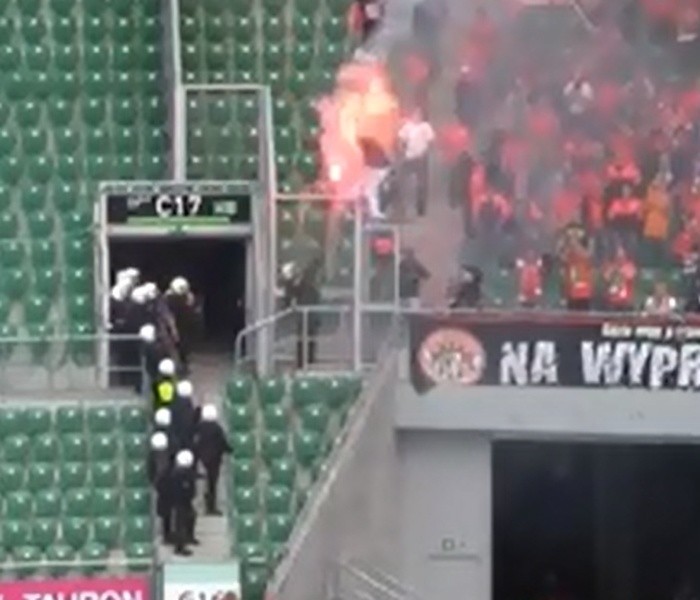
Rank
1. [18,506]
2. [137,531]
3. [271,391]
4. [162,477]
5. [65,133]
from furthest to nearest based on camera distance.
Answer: [65,133]
[271,391]
[18,506]
[137,531]
[162,477]

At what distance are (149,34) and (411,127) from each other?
3.03 metres

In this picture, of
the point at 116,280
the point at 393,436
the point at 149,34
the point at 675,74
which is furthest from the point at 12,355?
the point at 675,74

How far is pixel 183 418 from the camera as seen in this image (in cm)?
1720

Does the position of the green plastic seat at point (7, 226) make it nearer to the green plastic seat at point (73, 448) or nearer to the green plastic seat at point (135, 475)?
the green plastic seat at point (73, 448)

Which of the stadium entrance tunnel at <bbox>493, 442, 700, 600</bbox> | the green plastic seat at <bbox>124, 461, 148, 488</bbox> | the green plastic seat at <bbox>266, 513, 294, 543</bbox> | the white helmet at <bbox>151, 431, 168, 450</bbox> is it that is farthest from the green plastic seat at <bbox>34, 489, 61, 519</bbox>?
the stadium entrance tunnel at <bbox>493, 442, 700, 600</bbox>

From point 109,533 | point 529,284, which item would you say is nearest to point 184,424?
point 109,533

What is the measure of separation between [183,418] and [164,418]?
0.37 feet

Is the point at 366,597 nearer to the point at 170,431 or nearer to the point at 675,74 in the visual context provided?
the point at 170,431

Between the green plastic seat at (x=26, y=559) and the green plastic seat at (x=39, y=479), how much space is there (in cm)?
53

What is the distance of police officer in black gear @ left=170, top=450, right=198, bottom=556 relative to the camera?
16.9m

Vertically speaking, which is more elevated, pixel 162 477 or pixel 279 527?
pixel 162 477

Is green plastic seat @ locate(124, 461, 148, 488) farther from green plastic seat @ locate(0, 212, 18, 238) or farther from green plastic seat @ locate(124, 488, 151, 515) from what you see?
green plastic seat @ locate(0, 212, 18, 238)

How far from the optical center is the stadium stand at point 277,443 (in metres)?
17.6

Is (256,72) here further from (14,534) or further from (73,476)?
(14,534)
